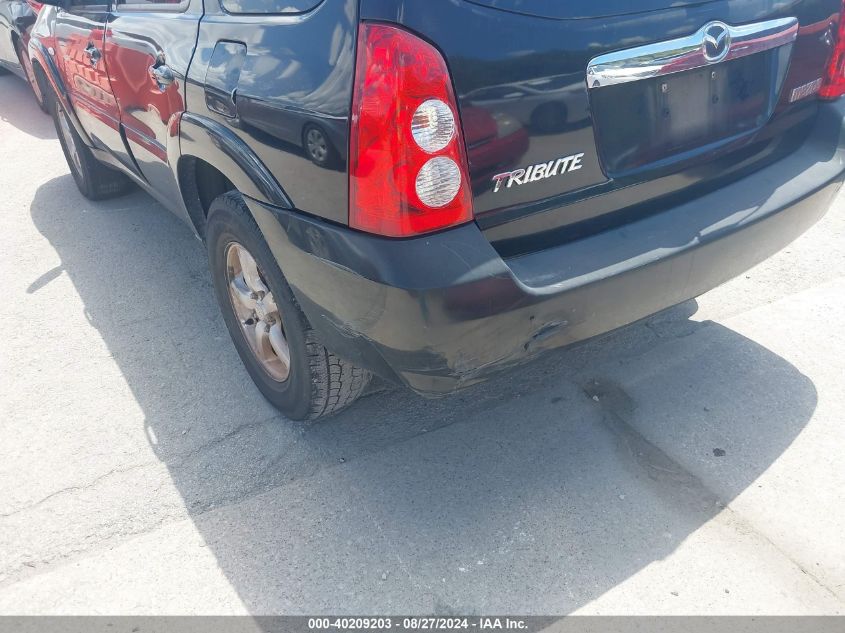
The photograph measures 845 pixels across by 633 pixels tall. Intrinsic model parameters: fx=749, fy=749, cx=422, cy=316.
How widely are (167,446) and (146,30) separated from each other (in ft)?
5.31

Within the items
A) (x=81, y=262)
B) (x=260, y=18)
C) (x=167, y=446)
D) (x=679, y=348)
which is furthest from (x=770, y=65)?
(x=81, y=262)

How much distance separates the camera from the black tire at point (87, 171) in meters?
4.73

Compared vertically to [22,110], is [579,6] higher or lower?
higher

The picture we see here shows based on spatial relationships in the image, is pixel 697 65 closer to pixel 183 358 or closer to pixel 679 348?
pixel 679 348

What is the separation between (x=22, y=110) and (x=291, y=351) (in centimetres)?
663

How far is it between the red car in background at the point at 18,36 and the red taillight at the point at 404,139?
5.28m

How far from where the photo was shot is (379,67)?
178cm

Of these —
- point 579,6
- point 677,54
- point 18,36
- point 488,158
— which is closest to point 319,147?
point 488,158

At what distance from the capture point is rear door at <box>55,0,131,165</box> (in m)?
3.54

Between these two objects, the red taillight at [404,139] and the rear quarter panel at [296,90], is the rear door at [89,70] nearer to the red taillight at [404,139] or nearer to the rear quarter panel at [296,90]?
the rear quarter panel at [296,90]

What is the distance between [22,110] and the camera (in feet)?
25.0

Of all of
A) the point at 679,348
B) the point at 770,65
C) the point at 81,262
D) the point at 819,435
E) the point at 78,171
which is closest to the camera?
the point at 770,65

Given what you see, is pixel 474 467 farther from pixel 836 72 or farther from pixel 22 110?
pixel 22 110

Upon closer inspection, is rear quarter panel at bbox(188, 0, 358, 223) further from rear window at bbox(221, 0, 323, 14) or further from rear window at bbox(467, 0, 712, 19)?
rear window at bbox(467, 0, 712, 19)
